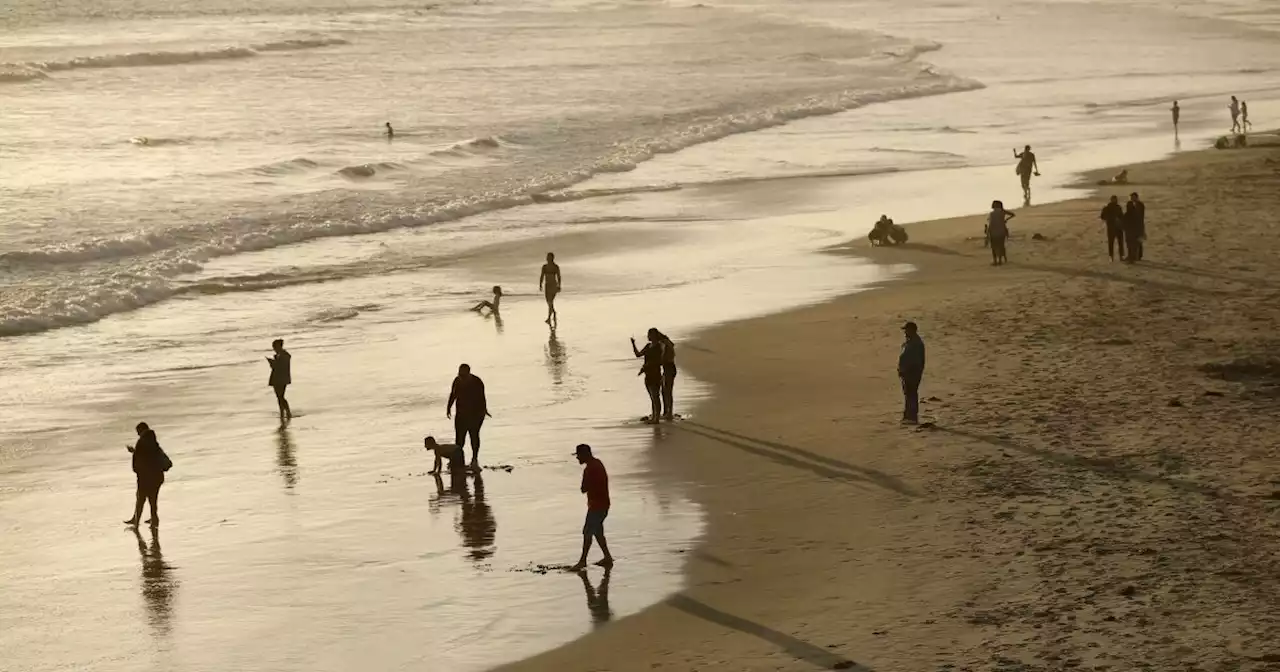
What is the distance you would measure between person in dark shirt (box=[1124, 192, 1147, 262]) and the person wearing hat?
1025cm

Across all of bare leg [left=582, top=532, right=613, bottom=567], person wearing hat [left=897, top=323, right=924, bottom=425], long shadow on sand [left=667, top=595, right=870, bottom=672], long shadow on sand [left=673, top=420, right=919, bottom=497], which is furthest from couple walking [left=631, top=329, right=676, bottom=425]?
long shadow on sand [left=667, top=595, right=870, bottom=672]

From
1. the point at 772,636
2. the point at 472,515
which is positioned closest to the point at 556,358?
the point at 472,515

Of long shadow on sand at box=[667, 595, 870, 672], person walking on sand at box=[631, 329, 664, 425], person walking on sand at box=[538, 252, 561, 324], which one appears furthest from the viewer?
person walking on sand at box=[538, 252, 561, 324]

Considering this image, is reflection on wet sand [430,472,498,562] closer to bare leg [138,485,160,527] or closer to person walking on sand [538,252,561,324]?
bare leg [138,485,160,527]

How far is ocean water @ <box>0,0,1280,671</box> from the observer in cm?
1490

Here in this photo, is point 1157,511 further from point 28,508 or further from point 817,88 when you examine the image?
point 817,88

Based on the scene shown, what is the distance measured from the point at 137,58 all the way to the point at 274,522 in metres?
83.1

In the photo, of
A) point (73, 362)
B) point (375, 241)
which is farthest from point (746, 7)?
point (73, 362)

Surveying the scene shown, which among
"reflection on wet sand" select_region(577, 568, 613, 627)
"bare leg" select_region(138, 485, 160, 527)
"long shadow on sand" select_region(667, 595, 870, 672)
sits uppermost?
"bare leg" select_region(138, 485, 160, 527)

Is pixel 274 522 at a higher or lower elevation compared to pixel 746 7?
lower

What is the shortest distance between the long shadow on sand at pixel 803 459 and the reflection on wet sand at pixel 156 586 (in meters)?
6.36

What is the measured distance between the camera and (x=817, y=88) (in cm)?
7481

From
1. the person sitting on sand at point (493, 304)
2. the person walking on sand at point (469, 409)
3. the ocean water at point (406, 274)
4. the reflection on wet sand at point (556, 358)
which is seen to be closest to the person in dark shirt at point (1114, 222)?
the ocean water at point (406, 274)

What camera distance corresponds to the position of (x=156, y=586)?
15.1 metres
